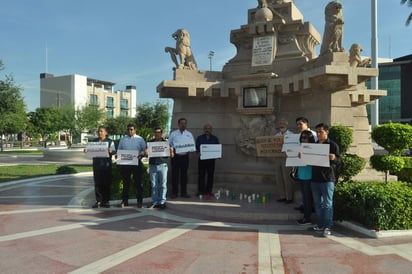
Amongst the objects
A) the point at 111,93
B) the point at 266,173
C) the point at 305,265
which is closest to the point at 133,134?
the point at 266,173

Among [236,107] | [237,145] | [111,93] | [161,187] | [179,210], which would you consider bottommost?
[179,210]

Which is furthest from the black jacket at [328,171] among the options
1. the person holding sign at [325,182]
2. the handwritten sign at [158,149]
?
the handwritten sign at [158,149]

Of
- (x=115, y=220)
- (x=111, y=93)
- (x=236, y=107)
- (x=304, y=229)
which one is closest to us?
(x=304, y=229)

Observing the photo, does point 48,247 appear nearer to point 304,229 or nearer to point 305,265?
point 305,265

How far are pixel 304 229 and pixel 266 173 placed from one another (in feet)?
10.4

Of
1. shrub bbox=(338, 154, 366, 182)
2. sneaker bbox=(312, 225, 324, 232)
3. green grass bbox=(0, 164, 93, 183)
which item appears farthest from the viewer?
green grass bbox=(0, 164, 93, 183)

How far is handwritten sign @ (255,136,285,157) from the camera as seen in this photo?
25.8ft

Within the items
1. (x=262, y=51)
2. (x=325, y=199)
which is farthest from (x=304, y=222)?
(x=262, y=51)

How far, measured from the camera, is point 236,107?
32.6 feet

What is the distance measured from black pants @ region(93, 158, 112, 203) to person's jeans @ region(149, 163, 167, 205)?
1.06 m

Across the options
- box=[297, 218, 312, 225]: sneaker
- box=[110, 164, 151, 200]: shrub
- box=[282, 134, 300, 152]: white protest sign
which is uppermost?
box=[282, 134, 300, 152]: white protest sign

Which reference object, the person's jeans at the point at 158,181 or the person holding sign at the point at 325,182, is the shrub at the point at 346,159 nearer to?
the person holding sign at the point at 325,182

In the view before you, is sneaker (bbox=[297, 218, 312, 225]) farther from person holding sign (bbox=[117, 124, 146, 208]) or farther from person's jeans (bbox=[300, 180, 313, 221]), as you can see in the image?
person holding sign (bbox=[117, 124, 146, 208])

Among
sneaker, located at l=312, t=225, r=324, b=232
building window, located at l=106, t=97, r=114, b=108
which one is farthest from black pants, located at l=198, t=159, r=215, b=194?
building window, located at l=106, t=97, r=114, b=108
